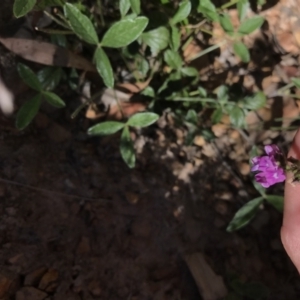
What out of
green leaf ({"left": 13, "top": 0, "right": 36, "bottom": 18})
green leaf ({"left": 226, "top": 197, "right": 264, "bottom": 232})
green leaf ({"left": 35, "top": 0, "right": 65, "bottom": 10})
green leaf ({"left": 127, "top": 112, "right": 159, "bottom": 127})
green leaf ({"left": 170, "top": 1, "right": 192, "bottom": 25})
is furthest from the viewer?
green leaf ({"left": 226, "top": 197, "right": 264, "bottom": 232})

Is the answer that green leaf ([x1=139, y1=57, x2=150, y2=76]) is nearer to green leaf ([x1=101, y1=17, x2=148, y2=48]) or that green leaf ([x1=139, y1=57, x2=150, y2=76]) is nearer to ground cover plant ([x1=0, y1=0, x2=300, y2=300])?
ground cover plant ([x1=0, y1=0, x2=300, y2=300])

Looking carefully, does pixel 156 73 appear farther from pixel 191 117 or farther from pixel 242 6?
pixel 242 6

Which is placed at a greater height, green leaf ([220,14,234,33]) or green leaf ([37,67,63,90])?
green leaf ([220,14,234,33])

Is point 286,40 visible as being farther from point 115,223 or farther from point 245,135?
point 115,223

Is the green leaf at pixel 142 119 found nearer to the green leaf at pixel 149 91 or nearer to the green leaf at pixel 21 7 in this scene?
the green leaf at pixel 149 91

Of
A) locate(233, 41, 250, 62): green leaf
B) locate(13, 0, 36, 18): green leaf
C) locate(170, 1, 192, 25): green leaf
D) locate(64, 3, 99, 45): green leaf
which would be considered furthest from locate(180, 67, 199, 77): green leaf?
locate(13, 0, 36, 18): green leaf
